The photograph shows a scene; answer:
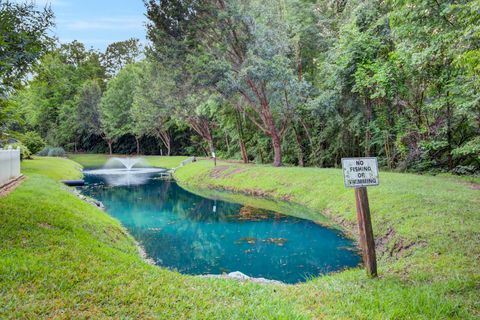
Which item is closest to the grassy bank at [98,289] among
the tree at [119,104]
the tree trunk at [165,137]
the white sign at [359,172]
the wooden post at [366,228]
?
the wooden post at [366,228]

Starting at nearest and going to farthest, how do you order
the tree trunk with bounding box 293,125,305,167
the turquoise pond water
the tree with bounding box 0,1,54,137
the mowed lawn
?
1. the mowed lawn
2. the tree with bounding box 0,1,54,137
3. the turquoise pond water
4. the tree trunk with bounding box 293,125,305,167

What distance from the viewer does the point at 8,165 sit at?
13.7 meters

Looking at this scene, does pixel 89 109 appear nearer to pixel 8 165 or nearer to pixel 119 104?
pixel 119 104

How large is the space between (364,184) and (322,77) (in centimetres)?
1841

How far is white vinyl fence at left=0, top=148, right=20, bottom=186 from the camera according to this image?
1269 cm

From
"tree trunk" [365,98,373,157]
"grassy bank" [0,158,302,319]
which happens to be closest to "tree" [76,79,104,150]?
"tree trunk" [365,98,373,157]

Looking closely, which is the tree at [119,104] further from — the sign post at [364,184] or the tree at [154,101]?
the sign post at [364,184]

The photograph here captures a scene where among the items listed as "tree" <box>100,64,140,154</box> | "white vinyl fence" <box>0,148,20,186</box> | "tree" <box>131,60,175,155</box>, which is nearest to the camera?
"white vinyl fence" <box>0,148,20,186</box>

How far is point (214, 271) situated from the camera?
843 cm

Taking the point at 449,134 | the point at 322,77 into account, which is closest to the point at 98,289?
the point at 449,134

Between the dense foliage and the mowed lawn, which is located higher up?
the dense foliage

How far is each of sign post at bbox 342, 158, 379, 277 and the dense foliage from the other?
403cm

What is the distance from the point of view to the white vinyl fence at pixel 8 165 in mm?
12688

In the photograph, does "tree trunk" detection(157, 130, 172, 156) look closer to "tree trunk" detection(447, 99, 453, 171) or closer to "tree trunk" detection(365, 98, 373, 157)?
"tree trunk" detection(365, 98, 373, 157)
